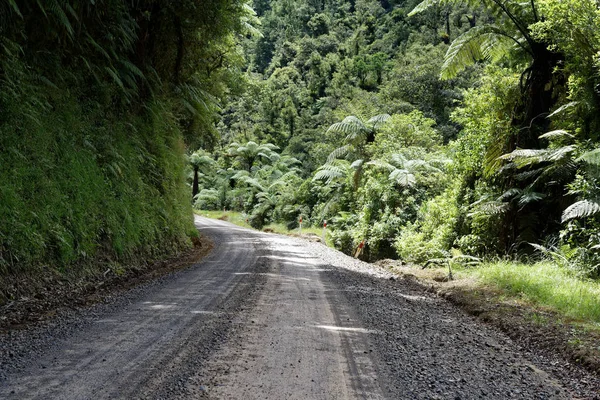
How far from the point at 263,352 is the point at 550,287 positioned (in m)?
4.87

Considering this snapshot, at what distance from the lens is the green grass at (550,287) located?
5855mm

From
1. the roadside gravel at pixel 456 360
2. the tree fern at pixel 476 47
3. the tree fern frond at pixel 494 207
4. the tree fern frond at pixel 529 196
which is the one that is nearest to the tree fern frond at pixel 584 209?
the tree fern frond at pixel 529 196

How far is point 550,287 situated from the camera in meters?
6.71

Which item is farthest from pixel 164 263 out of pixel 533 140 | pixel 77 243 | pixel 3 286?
pixel 533 140

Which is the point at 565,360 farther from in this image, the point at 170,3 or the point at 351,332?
the point at 170,3

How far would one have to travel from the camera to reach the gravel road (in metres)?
3.30

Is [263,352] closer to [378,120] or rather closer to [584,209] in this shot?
[584,209]

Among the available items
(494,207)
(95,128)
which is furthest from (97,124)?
(494,207)

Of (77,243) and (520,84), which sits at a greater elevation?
(520,84)

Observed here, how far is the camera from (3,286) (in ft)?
18.2

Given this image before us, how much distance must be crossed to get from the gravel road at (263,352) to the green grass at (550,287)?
47.0 inches

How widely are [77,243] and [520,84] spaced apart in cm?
966

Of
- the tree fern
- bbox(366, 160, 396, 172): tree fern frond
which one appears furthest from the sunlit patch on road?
bbox(366, 160, 396, 172): tree fern frond

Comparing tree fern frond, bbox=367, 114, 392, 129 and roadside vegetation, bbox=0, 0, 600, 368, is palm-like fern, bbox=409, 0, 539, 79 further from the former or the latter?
tree fern frond, bbox=367, 114, 392, 129
